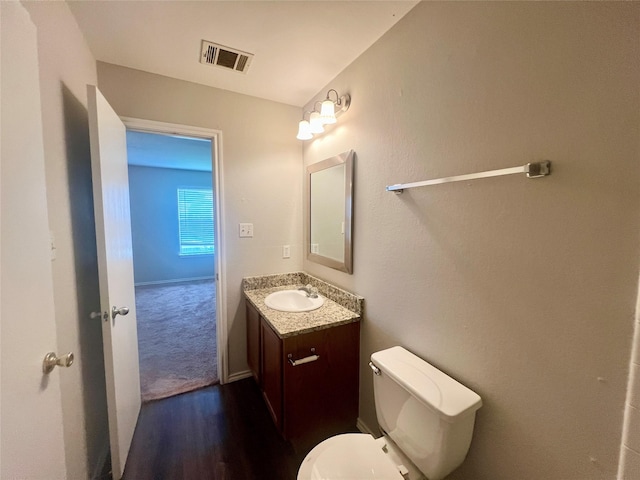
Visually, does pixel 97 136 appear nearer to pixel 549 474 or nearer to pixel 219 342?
pixel 219 342

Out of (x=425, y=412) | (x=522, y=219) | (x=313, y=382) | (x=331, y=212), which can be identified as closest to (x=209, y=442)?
(x=313, y=382)

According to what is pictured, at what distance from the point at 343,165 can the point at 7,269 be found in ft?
4.98

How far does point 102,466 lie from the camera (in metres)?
1.43

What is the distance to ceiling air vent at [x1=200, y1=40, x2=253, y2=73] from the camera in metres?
1.49

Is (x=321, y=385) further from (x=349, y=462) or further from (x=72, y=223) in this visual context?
(x=72, y=223)

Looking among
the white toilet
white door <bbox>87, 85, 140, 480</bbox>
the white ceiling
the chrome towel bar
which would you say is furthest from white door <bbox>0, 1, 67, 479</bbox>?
the chrome towel bar

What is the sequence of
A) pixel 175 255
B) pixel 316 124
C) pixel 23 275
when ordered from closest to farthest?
1. pixel 23 275
2. pixel 316 124
3. pixel 175 255

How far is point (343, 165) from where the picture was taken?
1.71 meters

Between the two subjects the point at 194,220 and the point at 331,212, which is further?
the point at 194,220

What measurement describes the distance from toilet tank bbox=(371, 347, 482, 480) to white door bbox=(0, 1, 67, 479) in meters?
1.11

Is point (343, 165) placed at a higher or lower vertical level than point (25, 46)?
lower

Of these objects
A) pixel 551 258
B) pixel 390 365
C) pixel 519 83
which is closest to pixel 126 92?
pixel 519 83

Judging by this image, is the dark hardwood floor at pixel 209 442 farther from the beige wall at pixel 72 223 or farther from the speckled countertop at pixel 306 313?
the speckled countertop at pixel 306 313

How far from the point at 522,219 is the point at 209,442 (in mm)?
2014
